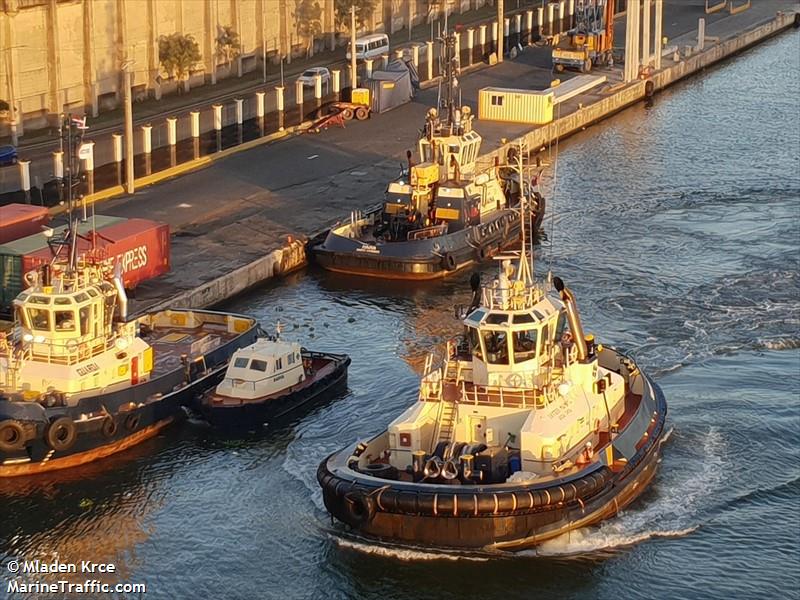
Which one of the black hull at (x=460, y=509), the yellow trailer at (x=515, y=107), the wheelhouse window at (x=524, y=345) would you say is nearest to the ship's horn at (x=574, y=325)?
the wheelhouse window at (x=524, y=345)

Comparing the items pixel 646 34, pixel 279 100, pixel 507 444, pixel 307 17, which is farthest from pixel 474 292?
pixel 307 17

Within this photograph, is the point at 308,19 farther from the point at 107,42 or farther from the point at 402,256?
the point at 402,256

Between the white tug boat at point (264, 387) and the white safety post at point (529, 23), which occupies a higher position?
the white safety post at point (529, 23)

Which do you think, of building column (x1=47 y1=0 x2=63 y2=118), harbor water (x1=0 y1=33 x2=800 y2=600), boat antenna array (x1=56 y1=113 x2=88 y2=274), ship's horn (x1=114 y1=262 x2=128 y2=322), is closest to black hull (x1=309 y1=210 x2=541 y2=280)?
harbor water (x1=0 y1=33 x2=800 y2=600)

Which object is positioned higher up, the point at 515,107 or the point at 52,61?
the point at 52,61

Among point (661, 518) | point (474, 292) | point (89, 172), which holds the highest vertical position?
point (474, 292)

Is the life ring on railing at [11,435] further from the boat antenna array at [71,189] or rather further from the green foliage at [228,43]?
the green foliage at [228,43]
